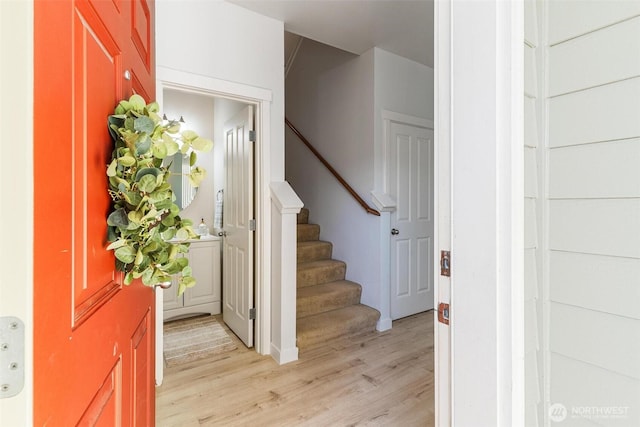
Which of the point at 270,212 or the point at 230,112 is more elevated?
the point at 230,112

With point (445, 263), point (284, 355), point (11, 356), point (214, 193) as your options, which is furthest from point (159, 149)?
point (214, 193)

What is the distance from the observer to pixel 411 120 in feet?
10.7

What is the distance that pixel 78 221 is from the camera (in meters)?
0.50


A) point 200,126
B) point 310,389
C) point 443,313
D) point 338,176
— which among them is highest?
point 200,126

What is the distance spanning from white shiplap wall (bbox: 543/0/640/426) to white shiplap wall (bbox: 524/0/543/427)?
0.22 feet

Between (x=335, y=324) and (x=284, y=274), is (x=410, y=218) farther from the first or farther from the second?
(x=284, y=274)

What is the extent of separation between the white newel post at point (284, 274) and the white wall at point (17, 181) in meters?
1.93

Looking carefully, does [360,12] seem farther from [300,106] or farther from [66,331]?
[66,331]

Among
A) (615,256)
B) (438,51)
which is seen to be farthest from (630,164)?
(438,51)

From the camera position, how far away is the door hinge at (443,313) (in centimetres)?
81

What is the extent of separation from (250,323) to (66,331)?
7.25 feet

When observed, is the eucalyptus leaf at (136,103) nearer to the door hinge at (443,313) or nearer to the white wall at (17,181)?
the white wall at (17,181)
